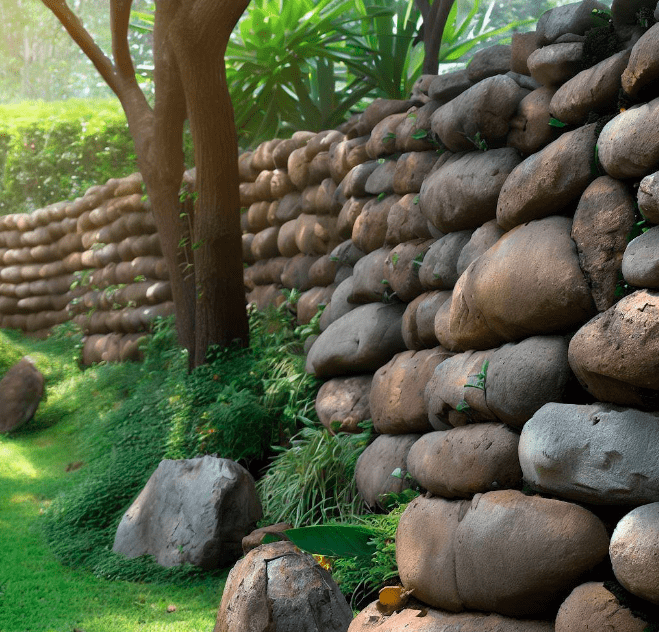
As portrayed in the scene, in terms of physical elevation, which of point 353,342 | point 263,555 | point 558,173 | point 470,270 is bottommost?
point 263,555

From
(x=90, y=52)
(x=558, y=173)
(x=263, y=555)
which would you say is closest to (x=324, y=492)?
(x=263, y=555)

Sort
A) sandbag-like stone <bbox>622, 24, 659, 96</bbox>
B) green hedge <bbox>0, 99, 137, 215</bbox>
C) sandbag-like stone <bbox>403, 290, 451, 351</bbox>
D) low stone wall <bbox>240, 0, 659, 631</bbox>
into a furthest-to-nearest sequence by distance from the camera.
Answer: green hedge <bbox>0, 99, 137, 215</bbox>, sandbag-like stone <bbox>403, 290, 451, 351</bbox>, sandbag-like stone <bbox>622, 24, 659, 96</bbox>, low stone wall <bbox>240, 0, 659, 631</bbox>

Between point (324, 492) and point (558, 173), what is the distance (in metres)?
2.27

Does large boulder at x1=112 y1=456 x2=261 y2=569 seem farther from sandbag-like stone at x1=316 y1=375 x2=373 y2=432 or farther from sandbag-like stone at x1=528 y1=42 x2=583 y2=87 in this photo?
sandbag-like stone at x1=528 y1=42 x2=583 y2=87

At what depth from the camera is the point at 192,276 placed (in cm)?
656

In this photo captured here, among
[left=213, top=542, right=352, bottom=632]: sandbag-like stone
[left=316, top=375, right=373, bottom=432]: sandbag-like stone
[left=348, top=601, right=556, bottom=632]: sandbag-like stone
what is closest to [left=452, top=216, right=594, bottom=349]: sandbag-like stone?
[left=348, top=601, right=556, bottom=632]: sandbag-like stone

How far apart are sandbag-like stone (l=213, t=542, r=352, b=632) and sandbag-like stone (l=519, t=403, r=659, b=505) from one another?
34.7 inches

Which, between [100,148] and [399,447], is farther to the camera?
[100,148]

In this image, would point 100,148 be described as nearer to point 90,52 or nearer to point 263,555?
point 90,52

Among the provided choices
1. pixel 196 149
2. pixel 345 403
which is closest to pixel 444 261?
pixel 345 403

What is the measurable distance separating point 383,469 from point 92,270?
6.22 metres

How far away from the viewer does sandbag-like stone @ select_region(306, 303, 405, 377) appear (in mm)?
4715

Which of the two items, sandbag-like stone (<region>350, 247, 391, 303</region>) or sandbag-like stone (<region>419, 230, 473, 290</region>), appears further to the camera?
sandbag-like stone (<region>350, 247, 391, 303</region>)

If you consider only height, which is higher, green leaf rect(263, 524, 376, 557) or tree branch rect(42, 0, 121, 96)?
tree branch rect(42, 0, 121, 96)
